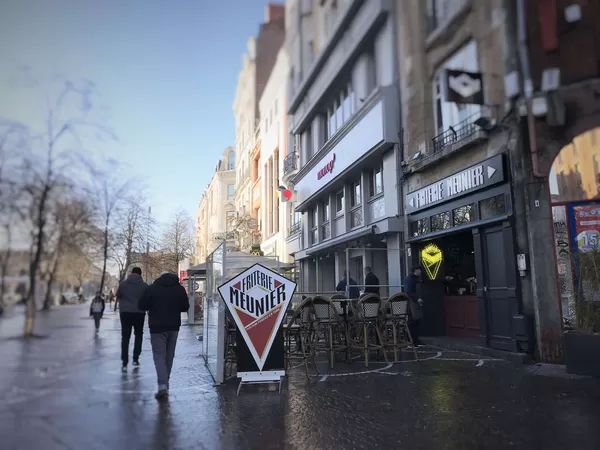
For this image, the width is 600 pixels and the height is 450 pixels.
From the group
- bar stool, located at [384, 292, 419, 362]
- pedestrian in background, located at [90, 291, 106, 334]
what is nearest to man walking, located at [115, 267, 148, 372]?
bar stool, located at [384, 292, 419, 362]

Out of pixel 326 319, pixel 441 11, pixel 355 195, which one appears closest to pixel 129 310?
pixel 326 319

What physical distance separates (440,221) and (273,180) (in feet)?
65.2

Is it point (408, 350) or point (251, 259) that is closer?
point (408, 350)

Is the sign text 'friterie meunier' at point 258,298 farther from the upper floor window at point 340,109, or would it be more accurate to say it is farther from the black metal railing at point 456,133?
the upper floor window at point 340,109

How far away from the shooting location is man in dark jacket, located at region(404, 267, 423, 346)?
9984 mm

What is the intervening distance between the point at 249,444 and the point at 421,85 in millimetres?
10223

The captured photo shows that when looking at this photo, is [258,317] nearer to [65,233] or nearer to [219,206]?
[65,233]

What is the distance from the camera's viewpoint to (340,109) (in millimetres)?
18266

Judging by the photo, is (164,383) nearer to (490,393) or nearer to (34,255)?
(490,393)

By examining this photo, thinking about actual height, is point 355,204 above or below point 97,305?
above

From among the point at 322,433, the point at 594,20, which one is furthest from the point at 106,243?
the point at 594,20

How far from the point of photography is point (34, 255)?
1.69 metres

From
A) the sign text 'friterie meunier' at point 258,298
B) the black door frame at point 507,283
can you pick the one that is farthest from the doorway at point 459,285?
the sign text 'friterie meunier' at point 258,298

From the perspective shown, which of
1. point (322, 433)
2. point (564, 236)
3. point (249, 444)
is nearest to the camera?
point (249, 444)
